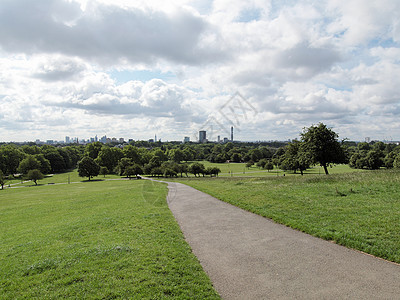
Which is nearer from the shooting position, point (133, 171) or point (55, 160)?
point (133, 171)

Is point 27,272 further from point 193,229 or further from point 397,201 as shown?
point 397,201

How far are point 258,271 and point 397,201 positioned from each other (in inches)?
363

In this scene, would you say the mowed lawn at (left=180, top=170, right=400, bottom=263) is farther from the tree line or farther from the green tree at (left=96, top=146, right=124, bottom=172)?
the green tree at (left=96, top=146, right=124, bottom=172)

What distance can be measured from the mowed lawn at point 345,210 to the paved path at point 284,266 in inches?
24.7

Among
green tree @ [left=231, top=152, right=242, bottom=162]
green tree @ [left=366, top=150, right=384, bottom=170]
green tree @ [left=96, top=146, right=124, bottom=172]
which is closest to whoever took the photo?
green tree @ [left=96, top=146, right=124, bottom=172]

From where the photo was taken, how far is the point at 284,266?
6496mm

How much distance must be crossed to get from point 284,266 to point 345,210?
5.79 m

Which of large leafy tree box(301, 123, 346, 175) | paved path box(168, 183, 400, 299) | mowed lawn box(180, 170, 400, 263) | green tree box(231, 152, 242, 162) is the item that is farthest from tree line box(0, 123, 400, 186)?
paved path box(168, 183, 400, 299)

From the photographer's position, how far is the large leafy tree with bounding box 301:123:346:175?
31809 mm

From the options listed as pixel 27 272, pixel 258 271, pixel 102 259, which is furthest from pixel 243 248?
pixel 27 272

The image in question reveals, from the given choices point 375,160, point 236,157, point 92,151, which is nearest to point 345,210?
point 375,160

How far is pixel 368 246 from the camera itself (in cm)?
707

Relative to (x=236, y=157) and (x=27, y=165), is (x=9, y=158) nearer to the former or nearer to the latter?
(x=27, y=165)

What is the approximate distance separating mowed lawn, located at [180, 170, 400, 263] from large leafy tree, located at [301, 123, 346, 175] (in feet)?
52.3
